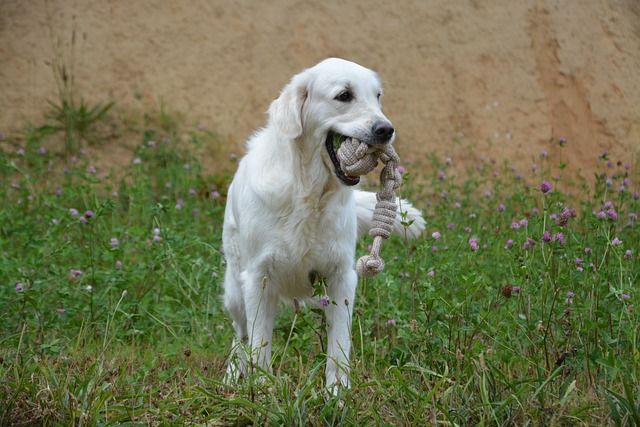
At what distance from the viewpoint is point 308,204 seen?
3756 mm

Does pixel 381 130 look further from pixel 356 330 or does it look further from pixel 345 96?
pixel 356 330

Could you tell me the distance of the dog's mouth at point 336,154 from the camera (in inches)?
145

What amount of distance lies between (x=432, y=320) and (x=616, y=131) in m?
5.94

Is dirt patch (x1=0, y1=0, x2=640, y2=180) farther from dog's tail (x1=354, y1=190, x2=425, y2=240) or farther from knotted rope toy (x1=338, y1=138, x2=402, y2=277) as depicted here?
knotted rope toy (x1=338, y1=138, x2=402, y2=277)

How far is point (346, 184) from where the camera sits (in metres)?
3.70

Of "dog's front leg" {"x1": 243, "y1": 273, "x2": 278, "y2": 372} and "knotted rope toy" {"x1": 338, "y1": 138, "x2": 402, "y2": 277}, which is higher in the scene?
"knotted rope toy" {"x1": 338, "y1": 138, "x2": 402, "y2": 277}

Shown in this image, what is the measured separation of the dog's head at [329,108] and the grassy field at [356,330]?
0.50 m

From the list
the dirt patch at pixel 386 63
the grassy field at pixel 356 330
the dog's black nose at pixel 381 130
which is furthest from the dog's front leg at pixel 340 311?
the dirt patch at pixel 386 63

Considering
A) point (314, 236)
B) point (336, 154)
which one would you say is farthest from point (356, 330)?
point (336, 154)

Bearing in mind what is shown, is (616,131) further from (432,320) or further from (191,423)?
(191,423)

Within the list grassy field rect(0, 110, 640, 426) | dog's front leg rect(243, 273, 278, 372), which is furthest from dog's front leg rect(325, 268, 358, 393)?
dog's front leg rect(243, 273, 278, 372)

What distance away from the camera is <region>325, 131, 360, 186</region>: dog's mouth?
145 inches

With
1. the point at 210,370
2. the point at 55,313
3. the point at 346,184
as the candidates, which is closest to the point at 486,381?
the point at 346,184

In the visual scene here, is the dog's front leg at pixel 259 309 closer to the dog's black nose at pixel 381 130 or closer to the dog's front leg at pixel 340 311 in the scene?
the dog's front leg at pixel 340 311
